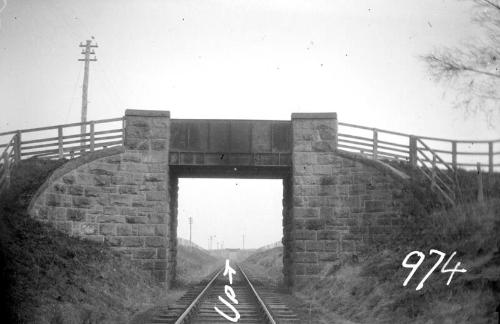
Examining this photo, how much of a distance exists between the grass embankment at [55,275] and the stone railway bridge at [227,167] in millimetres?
920

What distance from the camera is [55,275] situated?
11742mm

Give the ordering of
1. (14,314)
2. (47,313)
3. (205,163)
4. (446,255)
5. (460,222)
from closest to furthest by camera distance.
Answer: (14,314)
(47,313)
(446,255)
(460,222)
(205,163)

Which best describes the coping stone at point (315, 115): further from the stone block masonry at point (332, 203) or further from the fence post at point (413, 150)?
the fence post at point (413, 150)

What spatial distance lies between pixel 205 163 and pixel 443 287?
1043 centimetres

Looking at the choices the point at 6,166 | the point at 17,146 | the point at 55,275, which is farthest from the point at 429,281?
the point at 17,146

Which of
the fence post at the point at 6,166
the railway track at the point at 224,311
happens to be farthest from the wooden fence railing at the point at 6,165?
the railway track at the point at 224,311

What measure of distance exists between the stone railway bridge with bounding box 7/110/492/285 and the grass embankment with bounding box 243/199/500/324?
1.78m

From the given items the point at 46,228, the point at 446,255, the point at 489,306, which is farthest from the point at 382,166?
the point at 46,228

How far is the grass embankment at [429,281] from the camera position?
8836 mm

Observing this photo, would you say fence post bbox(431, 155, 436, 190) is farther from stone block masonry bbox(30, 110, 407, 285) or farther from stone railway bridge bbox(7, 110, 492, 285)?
stone block masonry bbox(30, 110, 407, 285)

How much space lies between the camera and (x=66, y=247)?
14.5 m

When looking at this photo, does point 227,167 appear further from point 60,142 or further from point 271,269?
point 271,269

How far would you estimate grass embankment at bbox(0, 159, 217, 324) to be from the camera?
9.94 meters

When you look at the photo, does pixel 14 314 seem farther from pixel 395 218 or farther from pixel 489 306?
pixel 395 218
